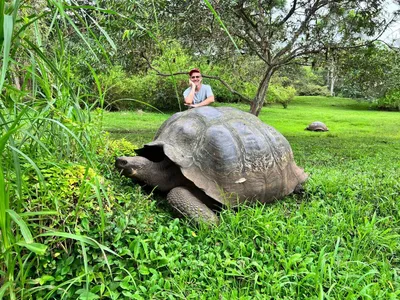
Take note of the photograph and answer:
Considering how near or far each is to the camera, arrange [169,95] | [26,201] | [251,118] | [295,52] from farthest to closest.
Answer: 1. [169,95]
2. [295,52]
3. [251,118]
4. [26,201]

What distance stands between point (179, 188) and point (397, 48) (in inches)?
220

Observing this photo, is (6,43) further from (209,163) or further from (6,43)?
(209,163)

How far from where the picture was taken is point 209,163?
250 cm

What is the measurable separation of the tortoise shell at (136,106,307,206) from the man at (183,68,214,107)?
1.16 metres

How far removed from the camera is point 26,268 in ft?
4.83

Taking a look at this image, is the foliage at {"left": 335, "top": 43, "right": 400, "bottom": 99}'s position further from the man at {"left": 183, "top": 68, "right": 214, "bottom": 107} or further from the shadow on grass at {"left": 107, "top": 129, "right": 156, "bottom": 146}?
the shadow on grass at {"left": 107, "top": 129, "right": 156, "bottom": 146}

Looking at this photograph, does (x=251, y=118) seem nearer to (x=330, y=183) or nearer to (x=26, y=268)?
(x=330, y=183)

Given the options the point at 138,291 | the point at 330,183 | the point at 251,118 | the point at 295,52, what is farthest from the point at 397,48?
the point at 138,291

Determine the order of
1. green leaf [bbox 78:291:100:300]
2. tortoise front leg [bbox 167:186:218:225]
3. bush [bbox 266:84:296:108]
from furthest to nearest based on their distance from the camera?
1. bush [bbox 266:84:296:108]
2. tortoise front leg [bbox 167:186:218:225]
3. green leaf [bbox 78:291:100:300]

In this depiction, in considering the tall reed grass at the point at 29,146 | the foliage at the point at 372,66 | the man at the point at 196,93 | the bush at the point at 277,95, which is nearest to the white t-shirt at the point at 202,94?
the man at the point at 196,93

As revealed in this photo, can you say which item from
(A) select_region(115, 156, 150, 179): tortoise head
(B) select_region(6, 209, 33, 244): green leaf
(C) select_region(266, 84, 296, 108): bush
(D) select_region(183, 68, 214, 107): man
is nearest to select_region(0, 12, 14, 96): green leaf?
(B) select_region(6, 209, 33, 244): green leaf

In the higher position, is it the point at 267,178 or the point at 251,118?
the point at 251,118

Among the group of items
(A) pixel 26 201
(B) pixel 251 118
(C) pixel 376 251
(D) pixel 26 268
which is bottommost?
(C) pixel 376 251

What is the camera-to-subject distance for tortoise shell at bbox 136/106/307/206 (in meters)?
2.50
